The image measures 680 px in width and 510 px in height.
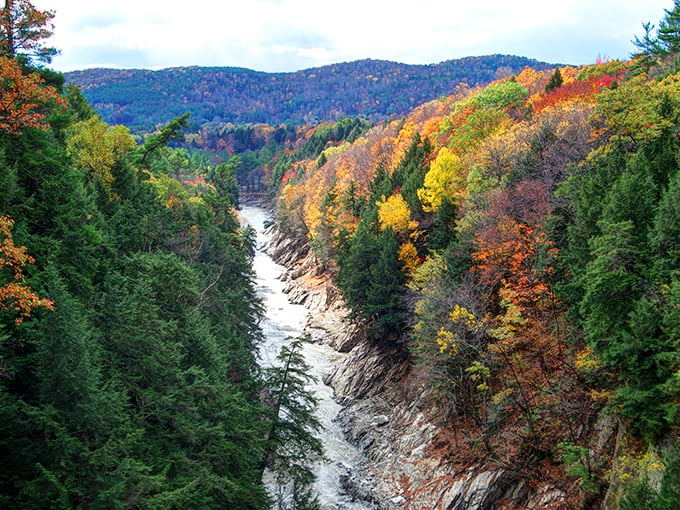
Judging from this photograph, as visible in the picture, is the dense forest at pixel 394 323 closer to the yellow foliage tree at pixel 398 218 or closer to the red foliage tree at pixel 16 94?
A: the red foliage tree at pixel 16 94

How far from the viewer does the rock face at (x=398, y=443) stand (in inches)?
776

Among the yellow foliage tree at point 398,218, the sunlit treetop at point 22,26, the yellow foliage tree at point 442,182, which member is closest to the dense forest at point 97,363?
the sunlit treetop at point 22,26

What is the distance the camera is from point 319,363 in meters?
39.3

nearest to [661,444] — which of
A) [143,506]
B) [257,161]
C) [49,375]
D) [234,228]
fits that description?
[143,506]

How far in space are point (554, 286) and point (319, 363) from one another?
74.5 feet

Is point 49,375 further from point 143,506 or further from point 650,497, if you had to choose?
point 650,497

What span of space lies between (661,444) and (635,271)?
5.63 metres

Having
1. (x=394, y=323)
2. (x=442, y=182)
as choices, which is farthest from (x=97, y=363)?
(x=442, y=182)

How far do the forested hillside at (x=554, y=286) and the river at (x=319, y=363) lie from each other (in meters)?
5.51

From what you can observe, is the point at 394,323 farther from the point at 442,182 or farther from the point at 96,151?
the point at 96,151

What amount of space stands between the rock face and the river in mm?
595

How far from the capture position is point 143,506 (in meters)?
12.6

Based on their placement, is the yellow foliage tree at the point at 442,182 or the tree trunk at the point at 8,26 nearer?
the tree trunk at the point at 8,26

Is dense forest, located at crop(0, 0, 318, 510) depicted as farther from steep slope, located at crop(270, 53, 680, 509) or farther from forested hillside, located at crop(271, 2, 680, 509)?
forested hillside, located at crop(271, 2, 680, 509)
